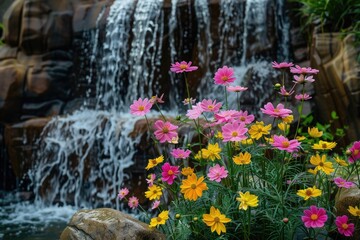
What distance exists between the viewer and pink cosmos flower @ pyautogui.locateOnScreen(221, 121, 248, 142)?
6.43 feet

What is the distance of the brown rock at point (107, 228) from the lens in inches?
91.4

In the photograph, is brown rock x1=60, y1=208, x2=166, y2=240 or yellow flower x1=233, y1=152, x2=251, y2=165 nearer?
yellow flower x1=233, y1=152, x2=251, y2=165

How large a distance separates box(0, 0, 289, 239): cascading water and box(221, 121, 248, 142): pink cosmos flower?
386 cm

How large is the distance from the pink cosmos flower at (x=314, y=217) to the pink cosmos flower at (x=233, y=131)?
403 millimetres

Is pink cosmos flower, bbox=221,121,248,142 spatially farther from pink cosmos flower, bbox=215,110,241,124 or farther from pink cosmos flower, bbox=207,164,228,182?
pink cosmos flower, bbox=207,164,228,182

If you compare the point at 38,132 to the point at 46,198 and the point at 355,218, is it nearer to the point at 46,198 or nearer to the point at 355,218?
the point at 46,198

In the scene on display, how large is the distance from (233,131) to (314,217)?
0.48 meters

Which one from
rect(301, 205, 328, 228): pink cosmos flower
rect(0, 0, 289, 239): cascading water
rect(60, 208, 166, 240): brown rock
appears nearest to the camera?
rect(301, 205, 328, 228): pink cosmos flower

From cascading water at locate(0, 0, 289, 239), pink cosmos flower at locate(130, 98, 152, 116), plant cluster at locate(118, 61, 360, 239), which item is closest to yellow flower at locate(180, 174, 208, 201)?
plant cluster at locate(118, 61, 360, 239)

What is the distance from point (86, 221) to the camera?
2.45 metres

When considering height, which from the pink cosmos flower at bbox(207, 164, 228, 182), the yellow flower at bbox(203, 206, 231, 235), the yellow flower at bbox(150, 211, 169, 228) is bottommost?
the yellow flower at bbox(150, 211, 169, 228)

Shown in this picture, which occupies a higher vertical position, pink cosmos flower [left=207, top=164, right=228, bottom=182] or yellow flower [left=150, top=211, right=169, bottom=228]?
pink cosmos flower [left=207, top=164, right=228, bottom=182]

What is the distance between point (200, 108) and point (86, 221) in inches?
34.8

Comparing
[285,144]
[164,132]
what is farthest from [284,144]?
[164,132]
